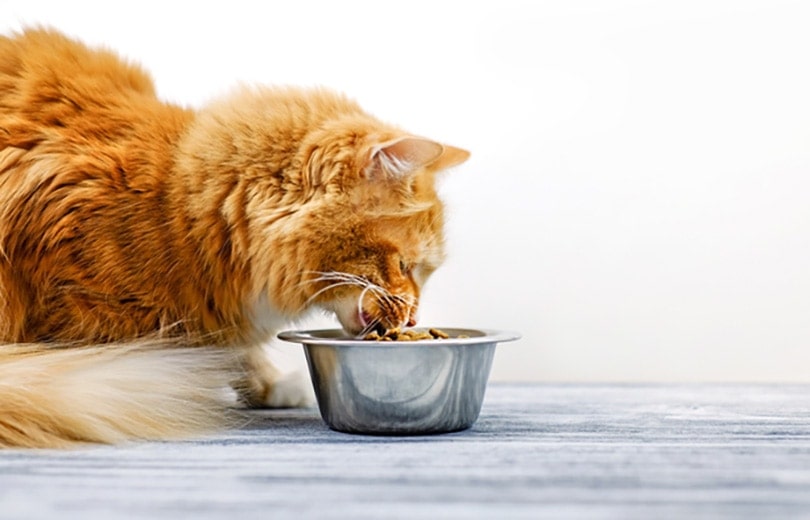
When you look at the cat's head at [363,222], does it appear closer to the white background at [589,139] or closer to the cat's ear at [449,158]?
the cat's ear at [449,158]

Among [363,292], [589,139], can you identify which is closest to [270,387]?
[363,292]

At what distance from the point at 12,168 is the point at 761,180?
5.58 feet

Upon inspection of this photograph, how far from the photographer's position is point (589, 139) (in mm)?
2242

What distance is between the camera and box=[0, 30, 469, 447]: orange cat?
4.75 feet

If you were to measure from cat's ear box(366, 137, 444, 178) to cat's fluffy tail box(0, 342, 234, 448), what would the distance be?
0.44 metres

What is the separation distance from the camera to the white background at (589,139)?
2209 mm

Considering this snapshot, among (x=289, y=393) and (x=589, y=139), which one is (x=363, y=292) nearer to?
(x=289, y=393)

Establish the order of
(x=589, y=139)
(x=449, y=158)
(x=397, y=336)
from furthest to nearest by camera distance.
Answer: (x=589, y=139) → (x=449, y=158) → (x=397, y=336)

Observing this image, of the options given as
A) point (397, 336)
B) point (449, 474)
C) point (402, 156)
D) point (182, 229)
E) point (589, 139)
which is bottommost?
point (449, 474)

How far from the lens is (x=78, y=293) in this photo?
1458 mm

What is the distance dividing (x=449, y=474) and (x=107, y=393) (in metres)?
0.56

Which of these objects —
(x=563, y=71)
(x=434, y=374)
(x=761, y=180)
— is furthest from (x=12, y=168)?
(x=761, y=180)

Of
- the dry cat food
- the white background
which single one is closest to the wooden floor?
the dry cat food

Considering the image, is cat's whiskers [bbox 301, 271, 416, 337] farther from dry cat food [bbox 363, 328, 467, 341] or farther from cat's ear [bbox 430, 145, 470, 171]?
cat's ear [bbox 430, 145, 470, 171]
